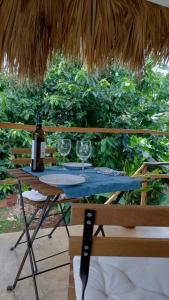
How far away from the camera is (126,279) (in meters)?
1.11

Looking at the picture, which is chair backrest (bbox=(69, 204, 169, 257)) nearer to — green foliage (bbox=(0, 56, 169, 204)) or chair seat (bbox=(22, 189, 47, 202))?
chair seat (bbox=(22, 189, 47, 202))

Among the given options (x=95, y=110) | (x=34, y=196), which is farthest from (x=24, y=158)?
(x=95, y=110)

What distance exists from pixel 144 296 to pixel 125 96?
4.11 m

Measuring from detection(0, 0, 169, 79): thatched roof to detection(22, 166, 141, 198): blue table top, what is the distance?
2.77 ft

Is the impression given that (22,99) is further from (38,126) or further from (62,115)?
(38,126)

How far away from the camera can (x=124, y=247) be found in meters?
0.82

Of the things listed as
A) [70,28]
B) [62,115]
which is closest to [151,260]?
[70,28]

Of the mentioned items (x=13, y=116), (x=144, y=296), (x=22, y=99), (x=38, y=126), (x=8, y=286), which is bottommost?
(x=8, y=286)

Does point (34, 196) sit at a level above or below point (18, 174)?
below

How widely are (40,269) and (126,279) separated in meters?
1.07

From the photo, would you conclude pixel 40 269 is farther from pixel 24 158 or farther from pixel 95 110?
pixel 95 110

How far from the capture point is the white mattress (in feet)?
3.26

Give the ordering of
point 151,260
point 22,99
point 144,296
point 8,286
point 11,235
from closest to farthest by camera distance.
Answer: point 144,296
point 151,260
point 8,286
point 11,235
point 22,99

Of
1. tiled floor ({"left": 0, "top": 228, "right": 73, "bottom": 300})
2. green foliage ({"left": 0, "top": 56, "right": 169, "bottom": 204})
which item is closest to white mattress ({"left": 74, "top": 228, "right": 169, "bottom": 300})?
tiled floor ({"left": 0, "top": 228, "right": 73, "bottom": 300})
